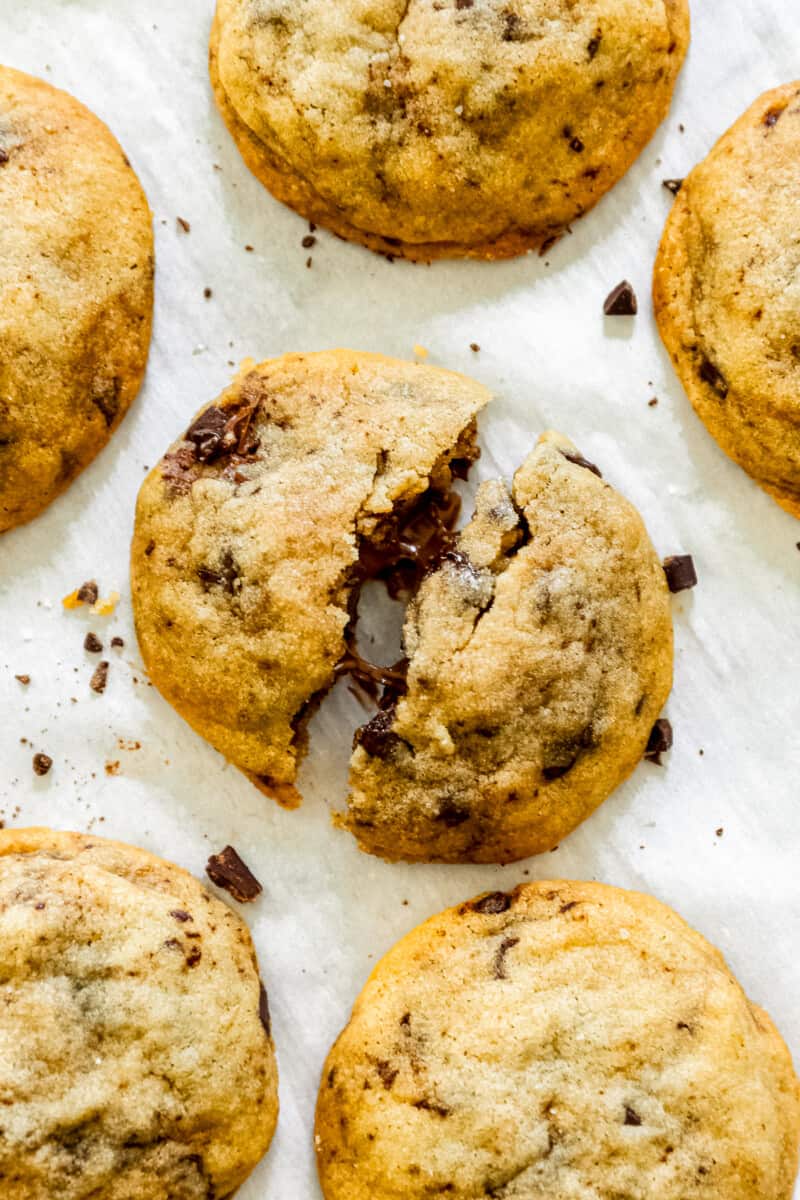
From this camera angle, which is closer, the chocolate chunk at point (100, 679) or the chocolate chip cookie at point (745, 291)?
the chocolate chip cookie at point (745, 291)

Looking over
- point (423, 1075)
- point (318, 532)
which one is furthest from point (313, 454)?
point (423, 1075)

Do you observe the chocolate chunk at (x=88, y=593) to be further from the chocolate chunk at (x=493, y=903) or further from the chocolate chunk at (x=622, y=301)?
the chocolate chunk at (x=622, y=301)

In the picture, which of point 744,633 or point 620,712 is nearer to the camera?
point 620,712

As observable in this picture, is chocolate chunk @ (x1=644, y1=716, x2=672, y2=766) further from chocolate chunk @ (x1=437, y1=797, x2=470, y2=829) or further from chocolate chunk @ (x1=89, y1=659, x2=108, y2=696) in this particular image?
chocolate chunk @ (x1=89, y1=659, x2=108, y2=696)

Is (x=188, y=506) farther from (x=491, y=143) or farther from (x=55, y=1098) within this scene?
(x=55, y=1098)

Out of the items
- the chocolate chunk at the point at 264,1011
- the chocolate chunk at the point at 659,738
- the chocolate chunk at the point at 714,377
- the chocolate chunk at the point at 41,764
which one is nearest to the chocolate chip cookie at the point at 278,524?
the chocolate chunk at the point at 41,764

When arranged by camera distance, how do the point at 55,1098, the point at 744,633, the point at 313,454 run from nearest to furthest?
the point at 55,1098, the point at 313,454, the point at 744,633
